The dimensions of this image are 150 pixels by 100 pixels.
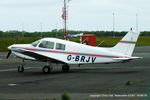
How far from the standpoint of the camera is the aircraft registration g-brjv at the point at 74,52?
67.5 feet

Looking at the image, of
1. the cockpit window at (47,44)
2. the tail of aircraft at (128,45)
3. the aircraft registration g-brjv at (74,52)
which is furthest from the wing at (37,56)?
the tail of aircraft at (128,45)

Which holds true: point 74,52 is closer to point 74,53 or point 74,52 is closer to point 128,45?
point 74,53

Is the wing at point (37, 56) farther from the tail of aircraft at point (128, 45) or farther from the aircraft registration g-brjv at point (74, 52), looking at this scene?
the tail of aircraft at point (128, 45)

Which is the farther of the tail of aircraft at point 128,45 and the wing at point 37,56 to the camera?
the wing at point 37,56

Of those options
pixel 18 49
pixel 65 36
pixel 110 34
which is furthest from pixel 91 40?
pixel 110 34

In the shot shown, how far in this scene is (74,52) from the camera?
2116 cm

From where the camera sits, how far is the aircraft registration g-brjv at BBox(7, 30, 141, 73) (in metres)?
20.6

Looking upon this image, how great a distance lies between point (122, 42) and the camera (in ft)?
68.8

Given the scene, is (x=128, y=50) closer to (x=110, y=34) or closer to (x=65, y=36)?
(x=65, y=36)

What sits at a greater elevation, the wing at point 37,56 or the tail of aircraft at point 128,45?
the tail of aircraft at point 128,45

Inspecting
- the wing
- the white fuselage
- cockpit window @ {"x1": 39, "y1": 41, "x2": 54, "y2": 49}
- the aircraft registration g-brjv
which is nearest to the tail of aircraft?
the aircraft registration g-brjv

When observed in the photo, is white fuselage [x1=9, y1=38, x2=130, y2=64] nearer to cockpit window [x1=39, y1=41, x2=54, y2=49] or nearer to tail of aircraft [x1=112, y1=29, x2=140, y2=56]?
cockpit window [x1=39, y1=41, x2=54, y2=49]

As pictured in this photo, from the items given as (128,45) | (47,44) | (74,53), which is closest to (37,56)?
(47,44)

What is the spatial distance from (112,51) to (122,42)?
0.94m
